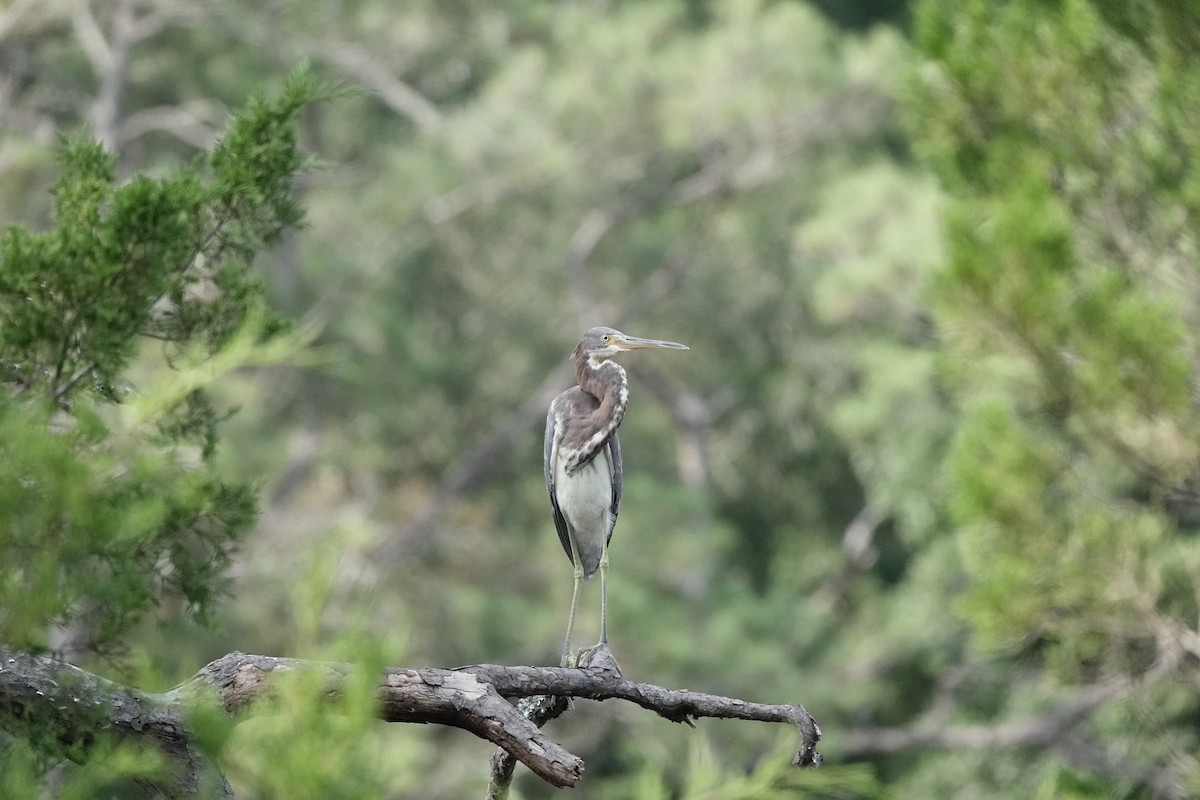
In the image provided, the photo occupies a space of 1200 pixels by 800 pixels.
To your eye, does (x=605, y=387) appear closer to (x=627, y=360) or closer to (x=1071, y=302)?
(x=1071, y=302)

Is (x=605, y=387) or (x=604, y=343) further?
(x=604, y=343)

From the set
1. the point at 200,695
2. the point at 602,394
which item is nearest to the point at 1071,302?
the point at 602,394

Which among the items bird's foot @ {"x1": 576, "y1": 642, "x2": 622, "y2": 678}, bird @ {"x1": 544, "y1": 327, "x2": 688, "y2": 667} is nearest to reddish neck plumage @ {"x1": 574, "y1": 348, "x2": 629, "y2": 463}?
bird @ {"x1": 544, "y1": 327, "x2": 688, "y2": 667}

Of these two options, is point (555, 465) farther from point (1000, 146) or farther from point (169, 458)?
point (1000, 146)

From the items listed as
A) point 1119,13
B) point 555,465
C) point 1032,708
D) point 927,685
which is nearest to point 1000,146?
point 1119,13

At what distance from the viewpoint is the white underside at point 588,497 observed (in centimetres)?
397

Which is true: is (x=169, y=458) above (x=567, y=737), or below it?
above

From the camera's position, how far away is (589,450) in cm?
378

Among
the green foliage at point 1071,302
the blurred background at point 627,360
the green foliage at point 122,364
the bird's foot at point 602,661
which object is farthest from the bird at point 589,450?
the blurred background at point 627,360

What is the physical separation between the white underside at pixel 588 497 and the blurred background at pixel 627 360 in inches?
260

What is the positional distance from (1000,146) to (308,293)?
899 cm

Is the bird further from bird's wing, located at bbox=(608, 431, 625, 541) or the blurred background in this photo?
the blurred background

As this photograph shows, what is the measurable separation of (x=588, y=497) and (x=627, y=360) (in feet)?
41.9

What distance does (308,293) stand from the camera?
15.4 meters
